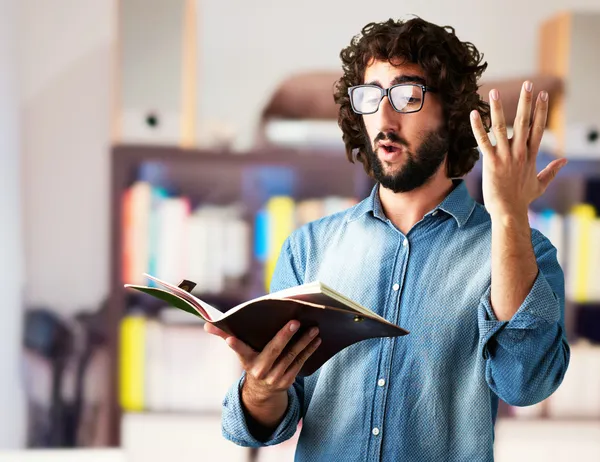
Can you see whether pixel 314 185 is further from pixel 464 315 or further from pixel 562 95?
pixel 464 315

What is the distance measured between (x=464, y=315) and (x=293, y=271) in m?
0.33

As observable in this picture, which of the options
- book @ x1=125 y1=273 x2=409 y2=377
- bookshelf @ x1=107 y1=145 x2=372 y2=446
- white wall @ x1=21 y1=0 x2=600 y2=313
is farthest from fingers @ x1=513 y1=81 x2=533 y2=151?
white wall @ x1=21 y1=0 x2=600 y2=313

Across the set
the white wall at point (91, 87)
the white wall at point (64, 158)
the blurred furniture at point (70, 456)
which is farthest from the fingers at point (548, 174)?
the white wall at point (64, 158)

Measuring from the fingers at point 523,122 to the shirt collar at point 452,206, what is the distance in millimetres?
253

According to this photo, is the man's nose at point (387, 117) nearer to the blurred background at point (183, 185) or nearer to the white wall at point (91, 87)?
the blurred background at point (183, 185)

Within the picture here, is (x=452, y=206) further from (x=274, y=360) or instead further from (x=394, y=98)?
(x=274, y=360)

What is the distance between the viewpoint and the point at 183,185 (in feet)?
9.85

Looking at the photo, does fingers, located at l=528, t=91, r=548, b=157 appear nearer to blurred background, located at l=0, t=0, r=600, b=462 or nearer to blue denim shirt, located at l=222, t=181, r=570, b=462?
blue denim shirt, located at l=222, t=181, r=570, b=462

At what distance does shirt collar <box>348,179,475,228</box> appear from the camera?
1299 millimetres

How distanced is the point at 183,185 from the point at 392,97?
73.1 inches

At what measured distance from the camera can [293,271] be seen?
1377mm

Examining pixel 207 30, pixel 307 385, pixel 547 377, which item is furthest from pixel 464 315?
pixel 207 30

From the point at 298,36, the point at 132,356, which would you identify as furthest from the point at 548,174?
the point at 298,36

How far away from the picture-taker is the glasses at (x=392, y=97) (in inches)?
49.3
